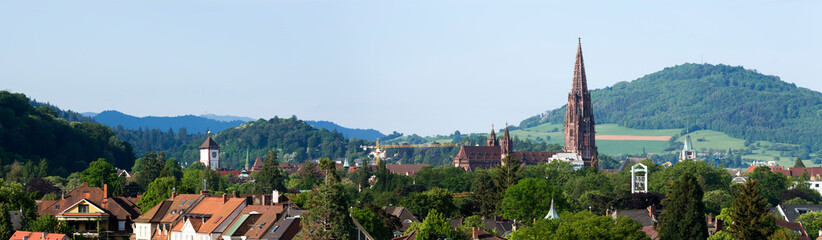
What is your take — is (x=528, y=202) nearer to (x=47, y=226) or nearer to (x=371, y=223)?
(x=371, y=223)

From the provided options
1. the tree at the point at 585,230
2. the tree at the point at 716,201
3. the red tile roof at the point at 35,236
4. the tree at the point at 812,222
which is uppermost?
the tree at the point at 585,230

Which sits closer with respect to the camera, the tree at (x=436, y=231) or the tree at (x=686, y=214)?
the tree at (x=436, y=231)

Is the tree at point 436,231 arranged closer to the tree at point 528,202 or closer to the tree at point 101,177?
the tree at point 528,202

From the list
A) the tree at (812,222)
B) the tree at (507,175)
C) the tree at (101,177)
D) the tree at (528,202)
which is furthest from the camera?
the tree at (101,177)

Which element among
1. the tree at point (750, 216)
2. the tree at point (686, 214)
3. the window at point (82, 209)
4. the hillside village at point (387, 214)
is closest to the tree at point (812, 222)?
the hillside village at point (387, 214)

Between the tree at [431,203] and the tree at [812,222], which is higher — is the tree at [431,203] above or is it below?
above

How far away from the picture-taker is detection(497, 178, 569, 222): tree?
122 metres

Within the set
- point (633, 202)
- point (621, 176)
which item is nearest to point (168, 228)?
point (633, 202)

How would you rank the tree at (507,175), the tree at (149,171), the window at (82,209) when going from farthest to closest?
1. the tree at (149,171)
2. the tree at (507,175)
3. the window at (82,209)

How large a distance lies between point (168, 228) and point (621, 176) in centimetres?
11166

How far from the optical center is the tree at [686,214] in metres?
87.1

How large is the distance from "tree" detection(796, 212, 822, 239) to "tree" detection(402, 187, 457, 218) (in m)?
32.7

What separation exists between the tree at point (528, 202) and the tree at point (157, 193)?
31.1m

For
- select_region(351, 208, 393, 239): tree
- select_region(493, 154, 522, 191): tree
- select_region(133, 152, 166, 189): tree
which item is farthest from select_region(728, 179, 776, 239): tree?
select_region(133, 152, 166, 189): tree
